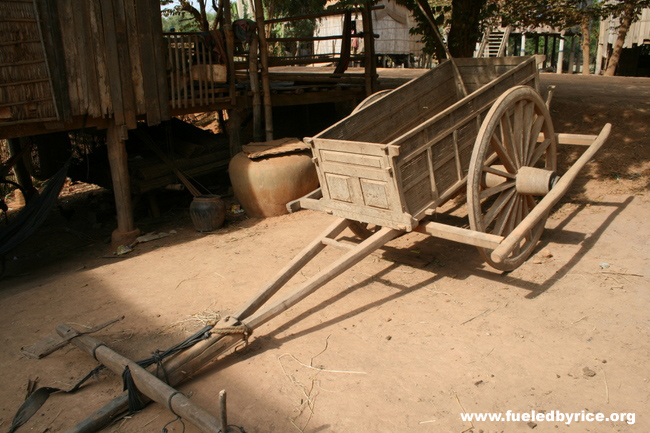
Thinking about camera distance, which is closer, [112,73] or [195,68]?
[112,73]

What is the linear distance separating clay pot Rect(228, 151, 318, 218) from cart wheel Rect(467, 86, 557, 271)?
284 cm

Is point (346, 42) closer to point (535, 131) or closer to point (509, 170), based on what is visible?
point (535, 131)

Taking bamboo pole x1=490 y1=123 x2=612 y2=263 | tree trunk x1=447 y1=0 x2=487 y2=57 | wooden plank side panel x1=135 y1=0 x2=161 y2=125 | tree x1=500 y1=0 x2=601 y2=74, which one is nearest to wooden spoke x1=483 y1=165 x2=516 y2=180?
bamboo pole x1=490 y1=123 x2=612 y2=263

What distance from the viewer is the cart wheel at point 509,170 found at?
414 centimetres

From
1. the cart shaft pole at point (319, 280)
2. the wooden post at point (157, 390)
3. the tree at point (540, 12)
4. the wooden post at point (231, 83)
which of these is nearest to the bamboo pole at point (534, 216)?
the cart shaft pole at point (319, 280)

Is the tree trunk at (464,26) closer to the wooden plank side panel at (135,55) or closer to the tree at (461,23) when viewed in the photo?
the tree at (461,23)

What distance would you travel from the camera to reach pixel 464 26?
7.71 meters

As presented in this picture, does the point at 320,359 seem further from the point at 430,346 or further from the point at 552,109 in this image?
the point at 552,109

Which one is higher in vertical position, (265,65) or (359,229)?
(265,65)

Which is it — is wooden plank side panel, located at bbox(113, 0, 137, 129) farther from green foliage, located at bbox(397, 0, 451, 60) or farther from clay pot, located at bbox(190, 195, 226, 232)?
green foliage, located at bbox(397, 0, 451, 60)

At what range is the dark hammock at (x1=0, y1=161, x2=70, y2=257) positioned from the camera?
5.92m

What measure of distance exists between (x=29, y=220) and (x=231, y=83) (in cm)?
335

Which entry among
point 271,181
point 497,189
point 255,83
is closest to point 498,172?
point 497,189

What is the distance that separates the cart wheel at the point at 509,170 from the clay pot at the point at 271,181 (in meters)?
2.84
